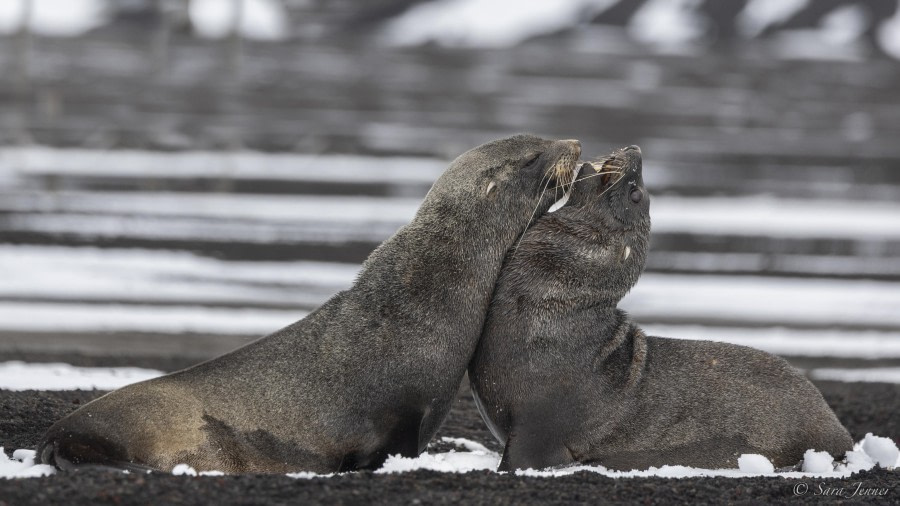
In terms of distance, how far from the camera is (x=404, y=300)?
275 inches

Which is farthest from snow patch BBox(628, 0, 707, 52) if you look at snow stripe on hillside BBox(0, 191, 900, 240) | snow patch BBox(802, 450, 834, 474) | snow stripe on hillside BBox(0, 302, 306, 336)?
snow patch BBox(802, 450, 834, 474)

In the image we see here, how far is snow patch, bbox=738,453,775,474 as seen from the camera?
6.82 m

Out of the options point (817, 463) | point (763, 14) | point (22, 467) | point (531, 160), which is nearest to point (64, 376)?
point (22, 467)

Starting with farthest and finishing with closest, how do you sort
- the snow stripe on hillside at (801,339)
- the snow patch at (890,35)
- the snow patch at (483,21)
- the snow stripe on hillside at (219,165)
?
1. the snow patch at (483,21)
2. the snow patch at (890,35)
3. the snow stripe on hillside at (219,165)
4. the snow stripe on hillside at (801,339)

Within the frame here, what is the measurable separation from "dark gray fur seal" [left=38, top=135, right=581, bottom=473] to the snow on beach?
0.14m

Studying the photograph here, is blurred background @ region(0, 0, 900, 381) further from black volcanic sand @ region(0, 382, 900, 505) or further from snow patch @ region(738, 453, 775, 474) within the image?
black volcanic sand @ region(0, 382, 900, 505)

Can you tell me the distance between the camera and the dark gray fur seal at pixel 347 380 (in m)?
6.28

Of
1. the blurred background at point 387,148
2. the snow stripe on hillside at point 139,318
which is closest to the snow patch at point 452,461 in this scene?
the blurred background at point 387,148

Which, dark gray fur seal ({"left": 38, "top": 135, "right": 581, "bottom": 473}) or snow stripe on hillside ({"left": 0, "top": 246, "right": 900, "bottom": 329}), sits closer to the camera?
dark gray fur seal ({"left": 38, "top": 135, "right": 581, "bottom": 473})

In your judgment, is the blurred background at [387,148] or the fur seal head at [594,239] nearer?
the fur seal head at [594,239]

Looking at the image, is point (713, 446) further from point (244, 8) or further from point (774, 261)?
→ point (244, 8)

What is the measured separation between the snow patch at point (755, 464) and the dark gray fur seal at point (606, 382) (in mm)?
153

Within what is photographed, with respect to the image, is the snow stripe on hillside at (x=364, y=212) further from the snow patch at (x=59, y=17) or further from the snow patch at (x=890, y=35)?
the snow patch at (x=890, y=35)
